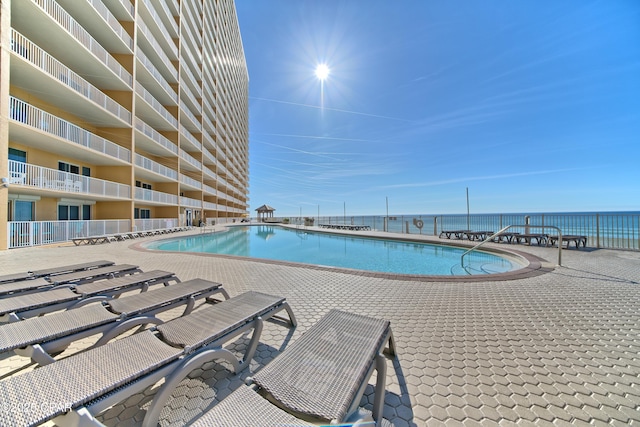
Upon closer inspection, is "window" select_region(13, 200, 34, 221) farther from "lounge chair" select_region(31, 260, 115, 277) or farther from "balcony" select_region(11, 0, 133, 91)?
"lounge chair" select_region(31, 260, 115, 277)

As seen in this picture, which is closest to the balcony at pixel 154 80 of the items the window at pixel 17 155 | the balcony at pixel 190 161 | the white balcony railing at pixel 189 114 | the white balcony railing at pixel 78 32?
the white balcony railing at pixel 189 114

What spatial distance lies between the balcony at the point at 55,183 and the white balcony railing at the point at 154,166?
2.26m

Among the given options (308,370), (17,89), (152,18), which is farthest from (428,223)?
(152,18)

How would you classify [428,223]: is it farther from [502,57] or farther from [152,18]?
[152,18]

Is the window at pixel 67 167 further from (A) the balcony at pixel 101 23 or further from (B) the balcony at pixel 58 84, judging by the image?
(A) the balcony at pixel 101 23

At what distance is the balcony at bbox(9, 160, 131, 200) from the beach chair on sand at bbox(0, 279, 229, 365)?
34.3ft

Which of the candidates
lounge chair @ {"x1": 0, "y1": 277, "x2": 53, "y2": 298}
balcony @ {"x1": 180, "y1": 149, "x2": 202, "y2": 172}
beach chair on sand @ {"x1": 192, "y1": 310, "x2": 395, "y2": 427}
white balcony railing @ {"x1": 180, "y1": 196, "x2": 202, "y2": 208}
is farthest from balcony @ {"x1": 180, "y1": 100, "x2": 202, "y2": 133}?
beach chair on sand @ {"x1": 192, "y1": 310, "x2": 395, "y2": 427}

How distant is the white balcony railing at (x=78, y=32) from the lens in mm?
9133

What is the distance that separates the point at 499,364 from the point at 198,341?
2.41m

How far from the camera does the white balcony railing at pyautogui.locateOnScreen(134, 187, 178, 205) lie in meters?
14.5

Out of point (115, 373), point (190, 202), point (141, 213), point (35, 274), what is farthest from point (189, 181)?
point (115, 373)

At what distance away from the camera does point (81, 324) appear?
1.81 metres

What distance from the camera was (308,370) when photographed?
1.32m

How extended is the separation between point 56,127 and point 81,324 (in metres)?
12.5
